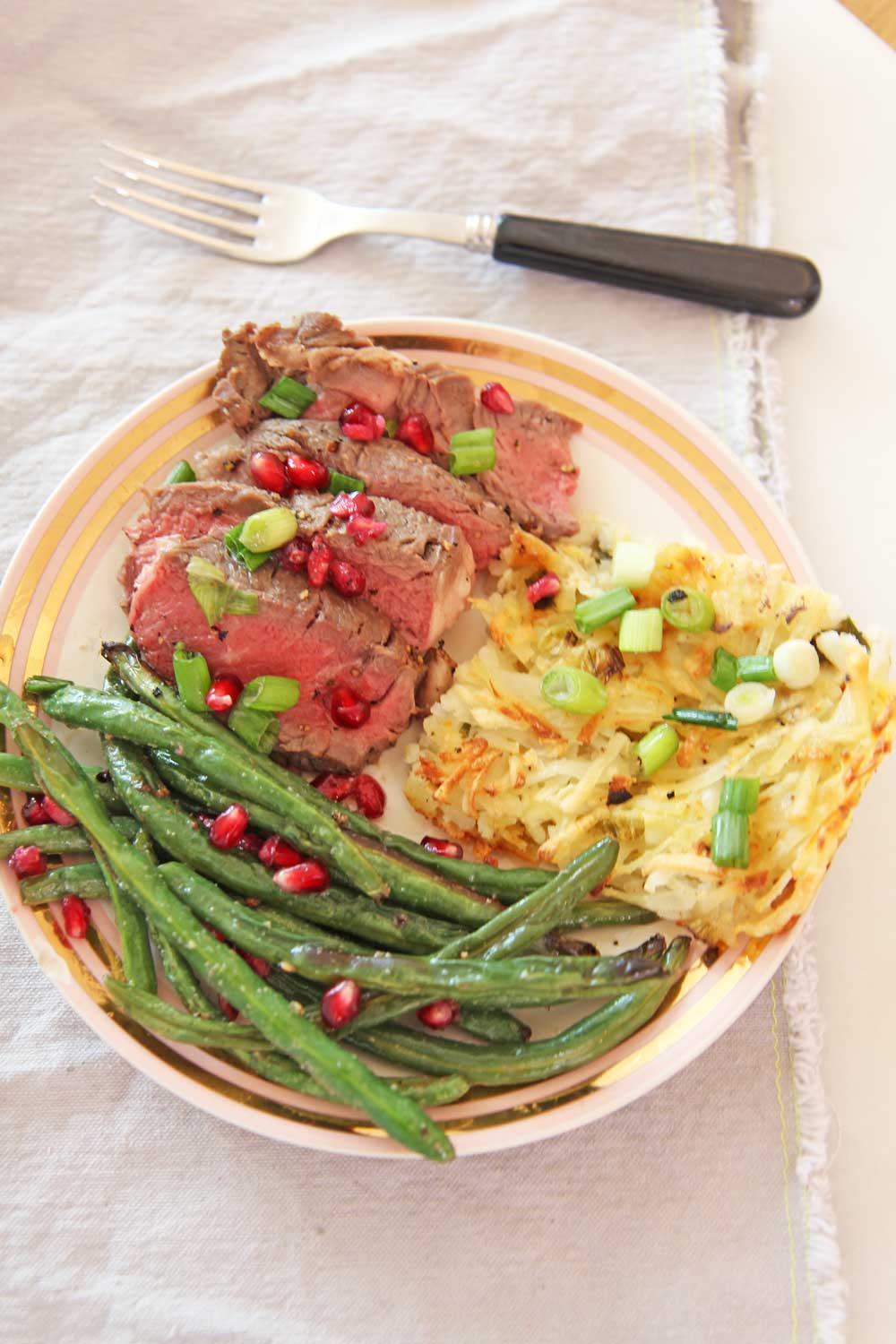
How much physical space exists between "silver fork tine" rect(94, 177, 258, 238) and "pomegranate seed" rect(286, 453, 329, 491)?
1.67 meters

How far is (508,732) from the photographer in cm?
430

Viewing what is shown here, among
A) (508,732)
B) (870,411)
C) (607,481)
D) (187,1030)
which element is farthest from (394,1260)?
(870,411)

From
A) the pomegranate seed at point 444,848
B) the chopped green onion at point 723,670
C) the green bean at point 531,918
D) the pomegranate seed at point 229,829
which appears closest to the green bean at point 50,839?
the pomegranate seed at point 229,829

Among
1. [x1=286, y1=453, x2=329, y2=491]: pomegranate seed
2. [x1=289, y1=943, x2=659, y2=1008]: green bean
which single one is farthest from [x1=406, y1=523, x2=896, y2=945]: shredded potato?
[x1=286, y1=453, x2=329, y2=491]: pomegranate seed

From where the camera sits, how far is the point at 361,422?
4.44 meters

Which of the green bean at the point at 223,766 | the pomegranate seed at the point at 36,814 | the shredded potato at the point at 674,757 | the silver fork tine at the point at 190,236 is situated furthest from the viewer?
the silver fork tine at the point at 190,236

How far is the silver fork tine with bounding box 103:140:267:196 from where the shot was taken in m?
5.31

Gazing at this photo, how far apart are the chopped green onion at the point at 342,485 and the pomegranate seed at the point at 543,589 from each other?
0.84 meters

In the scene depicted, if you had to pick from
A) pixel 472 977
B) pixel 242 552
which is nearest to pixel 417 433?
pixel 242 552

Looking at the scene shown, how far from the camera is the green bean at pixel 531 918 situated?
3764mm

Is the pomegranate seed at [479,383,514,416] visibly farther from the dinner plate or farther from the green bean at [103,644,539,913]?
the green bean at [103,644,539,913]

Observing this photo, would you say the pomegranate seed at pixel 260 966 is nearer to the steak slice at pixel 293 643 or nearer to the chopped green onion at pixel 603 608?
the steak slice at pixel 293 643

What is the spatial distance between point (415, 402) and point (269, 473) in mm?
737

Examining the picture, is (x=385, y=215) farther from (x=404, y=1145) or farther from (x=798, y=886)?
(x=404, y=1145)
